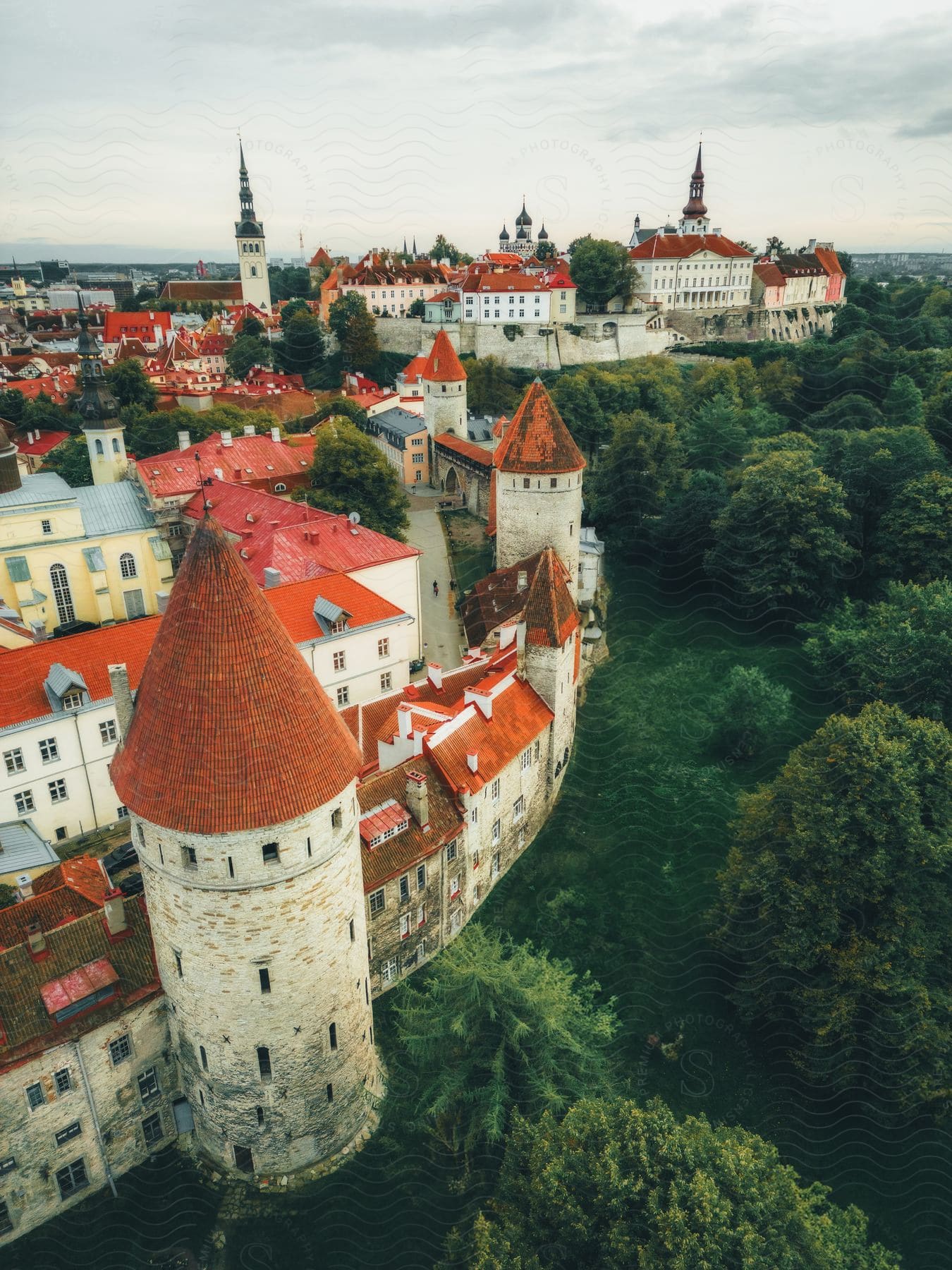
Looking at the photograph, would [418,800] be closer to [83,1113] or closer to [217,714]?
[217,714]

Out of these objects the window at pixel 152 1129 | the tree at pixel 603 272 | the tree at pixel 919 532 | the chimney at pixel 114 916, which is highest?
the tree at pixel 603 272

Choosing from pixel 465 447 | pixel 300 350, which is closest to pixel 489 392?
pixel 465 447

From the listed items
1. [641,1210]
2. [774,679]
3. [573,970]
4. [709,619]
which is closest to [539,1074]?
[641,1210]

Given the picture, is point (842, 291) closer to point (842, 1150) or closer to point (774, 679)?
point (774, 679)

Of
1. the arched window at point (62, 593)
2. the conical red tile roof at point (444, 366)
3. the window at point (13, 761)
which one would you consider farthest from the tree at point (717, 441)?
the window at point (13, 761)

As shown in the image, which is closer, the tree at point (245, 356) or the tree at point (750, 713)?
the tree at point (750, 713)

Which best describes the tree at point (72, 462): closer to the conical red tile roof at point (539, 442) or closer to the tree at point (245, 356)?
the tree at point (245, 356)

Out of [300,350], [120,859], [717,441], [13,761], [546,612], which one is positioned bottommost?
[120,859]
